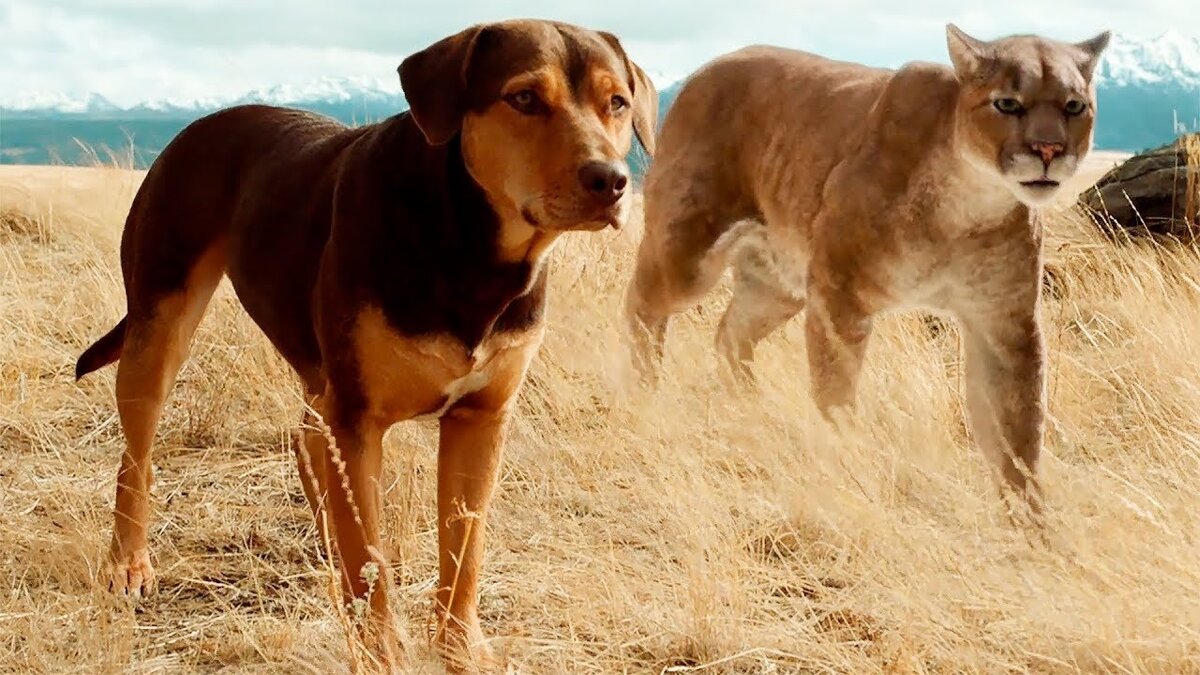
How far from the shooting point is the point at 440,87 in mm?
2924

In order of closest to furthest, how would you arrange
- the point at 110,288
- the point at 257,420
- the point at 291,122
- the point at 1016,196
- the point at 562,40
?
1. the point at 562,40
2. the point at 291,122
3. the point at 1016,196
4. the point at 257,420
5. the point at 110,288

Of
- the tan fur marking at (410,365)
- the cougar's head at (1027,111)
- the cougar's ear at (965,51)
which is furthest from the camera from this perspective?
the cougar's ear at (965,51)

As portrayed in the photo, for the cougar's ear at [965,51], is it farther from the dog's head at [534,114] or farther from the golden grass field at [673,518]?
the dog's head at [534,114]

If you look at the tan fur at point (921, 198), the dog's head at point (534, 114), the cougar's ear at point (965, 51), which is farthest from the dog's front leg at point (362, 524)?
the cougar's ear at point (965, 51)

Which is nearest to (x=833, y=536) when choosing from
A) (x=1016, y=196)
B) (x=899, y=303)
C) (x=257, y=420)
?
(x=899, y=303)

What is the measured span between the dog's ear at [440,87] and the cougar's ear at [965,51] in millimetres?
1885

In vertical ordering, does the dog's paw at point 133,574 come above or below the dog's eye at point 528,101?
below

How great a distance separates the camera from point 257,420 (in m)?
5.35

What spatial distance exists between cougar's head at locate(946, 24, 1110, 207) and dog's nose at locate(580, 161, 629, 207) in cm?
176

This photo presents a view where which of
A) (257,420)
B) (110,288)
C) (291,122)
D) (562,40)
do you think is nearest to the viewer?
(562,40)

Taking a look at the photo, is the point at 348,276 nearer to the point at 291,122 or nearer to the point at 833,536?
the point at 291,122

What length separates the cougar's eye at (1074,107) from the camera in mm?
4145

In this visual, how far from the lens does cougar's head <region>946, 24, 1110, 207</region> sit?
13.4 feet

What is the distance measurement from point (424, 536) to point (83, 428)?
188 centimetres
